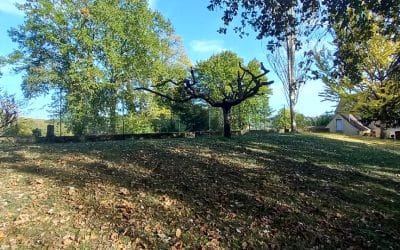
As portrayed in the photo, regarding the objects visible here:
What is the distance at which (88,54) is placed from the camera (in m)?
24.6

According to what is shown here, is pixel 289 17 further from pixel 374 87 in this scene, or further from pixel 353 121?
pixel 353 121

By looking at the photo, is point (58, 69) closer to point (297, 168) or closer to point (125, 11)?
point (125, 11)

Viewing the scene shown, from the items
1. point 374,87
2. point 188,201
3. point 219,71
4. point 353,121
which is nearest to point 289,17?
point 188,201

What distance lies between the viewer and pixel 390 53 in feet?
72.4

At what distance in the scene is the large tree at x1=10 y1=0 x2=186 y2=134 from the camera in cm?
2353

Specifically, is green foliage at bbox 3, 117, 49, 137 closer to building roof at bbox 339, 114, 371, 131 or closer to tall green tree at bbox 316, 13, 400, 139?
tall green tree at bbox 316, 13, 400, 139

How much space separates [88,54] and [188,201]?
2063 cm

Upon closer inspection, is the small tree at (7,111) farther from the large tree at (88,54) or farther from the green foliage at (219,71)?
the green foliage at (219,71)

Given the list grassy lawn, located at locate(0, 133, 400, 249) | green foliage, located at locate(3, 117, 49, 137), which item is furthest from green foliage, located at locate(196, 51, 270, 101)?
grassy lawn, located at locate(0, 133, 400, 249)

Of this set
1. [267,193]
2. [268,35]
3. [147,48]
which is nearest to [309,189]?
[267,193]

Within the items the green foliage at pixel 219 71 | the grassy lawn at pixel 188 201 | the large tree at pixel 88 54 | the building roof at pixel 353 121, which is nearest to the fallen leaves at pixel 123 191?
the grassy lawn at pixel 188 201

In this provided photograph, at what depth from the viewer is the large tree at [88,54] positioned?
77.2ft

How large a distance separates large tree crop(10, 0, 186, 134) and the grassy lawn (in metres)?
14.8

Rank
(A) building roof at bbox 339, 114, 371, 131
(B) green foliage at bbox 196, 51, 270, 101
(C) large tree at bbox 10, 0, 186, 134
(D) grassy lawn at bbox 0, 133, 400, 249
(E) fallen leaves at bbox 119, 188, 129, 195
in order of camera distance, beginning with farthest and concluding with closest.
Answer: (A) building roof at bbox 339, 114, 371, 131 < (B) green foliage at bbox 196, 51, 270, 101 < (C) large tree at bbox 10, 0, 186, 134 < (E) fallen leaves at bbox 119, 188, 129, 195 < (D) grassy lawn at bbox 0, 133, 400, 249
